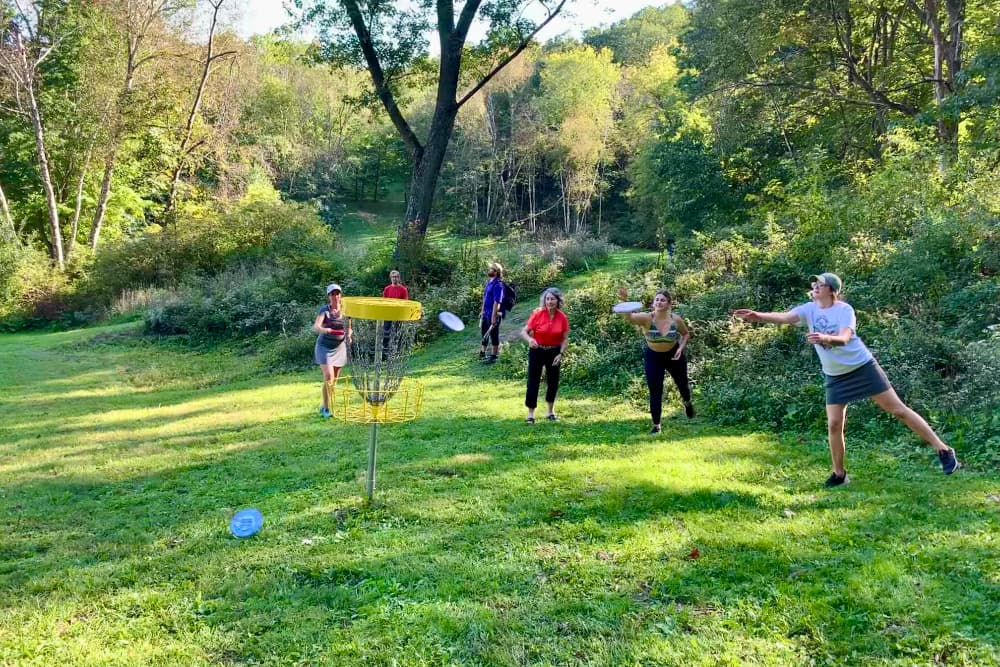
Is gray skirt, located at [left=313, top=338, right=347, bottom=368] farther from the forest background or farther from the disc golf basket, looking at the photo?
the forest background

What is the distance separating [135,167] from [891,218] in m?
30.3

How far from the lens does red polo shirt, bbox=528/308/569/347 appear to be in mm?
7645

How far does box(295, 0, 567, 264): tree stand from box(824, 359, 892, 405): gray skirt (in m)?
14.6

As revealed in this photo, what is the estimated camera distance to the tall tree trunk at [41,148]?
79.3 ft

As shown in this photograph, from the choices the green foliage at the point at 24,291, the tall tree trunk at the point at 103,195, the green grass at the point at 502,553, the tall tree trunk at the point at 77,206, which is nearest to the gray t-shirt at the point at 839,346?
the green grass at the point at 502,553

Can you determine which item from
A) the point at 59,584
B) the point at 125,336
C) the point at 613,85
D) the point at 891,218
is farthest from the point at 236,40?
the point at 59,584

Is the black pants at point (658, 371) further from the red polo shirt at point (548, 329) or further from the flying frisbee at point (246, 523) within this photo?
the flying frisbee at point (246, 523)

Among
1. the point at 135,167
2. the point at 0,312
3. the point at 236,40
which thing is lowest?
the point at 0,312

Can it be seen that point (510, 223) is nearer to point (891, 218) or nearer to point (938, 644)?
point (891, 218)

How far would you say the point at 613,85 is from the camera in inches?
1617

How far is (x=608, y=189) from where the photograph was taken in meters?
42.2

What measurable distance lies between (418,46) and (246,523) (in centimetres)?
1718

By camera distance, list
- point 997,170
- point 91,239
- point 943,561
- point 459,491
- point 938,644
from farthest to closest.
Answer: point 91,239 → point 997,170 → point 459,491 → point 943,561 → point 938,644

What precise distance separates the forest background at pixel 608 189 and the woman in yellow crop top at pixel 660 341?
3.69ft
